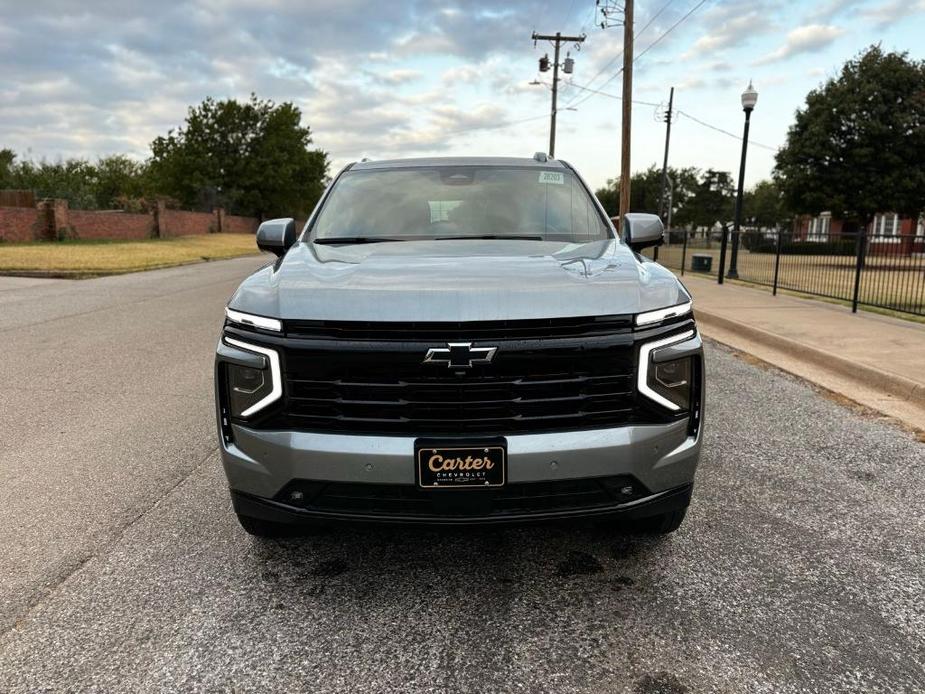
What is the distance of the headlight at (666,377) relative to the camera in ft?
8.37

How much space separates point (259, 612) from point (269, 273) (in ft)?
4.58

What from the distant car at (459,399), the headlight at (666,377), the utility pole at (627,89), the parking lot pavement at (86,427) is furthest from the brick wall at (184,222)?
the headlight at (666,377)

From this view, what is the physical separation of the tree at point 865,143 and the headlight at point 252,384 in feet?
94.2

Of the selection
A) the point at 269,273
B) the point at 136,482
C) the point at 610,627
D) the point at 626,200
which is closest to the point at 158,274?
the point at 626,200

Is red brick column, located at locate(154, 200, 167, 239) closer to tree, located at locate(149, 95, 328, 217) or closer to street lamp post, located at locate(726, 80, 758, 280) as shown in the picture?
tree, located at locate(149, 95, 328, 217)

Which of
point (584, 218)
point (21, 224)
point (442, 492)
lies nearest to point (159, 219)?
point (21, 224)

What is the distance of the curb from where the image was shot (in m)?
6.01

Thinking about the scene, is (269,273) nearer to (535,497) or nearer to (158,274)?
(535,497)

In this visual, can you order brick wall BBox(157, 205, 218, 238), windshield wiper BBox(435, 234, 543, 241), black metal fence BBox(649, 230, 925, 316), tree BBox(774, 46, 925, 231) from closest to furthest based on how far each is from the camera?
windshield wiper BBox(435, 234, 543, 241) < black metal fence BBox(649, 230, 925, 316) < tree BBox(774, 46, 925, 231) < brick wall BBox(157, 205, 218, 238)

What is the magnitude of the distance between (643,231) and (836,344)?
17.3 ft

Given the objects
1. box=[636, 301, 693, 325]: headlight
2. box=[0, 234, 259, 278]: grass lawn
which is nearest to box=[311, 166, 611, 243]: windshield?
box=[636, 301, 693, 325]: headlight

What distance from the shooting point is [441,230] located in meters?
3.90

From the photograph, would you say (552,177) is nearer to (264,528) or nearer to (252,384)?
(252,384)

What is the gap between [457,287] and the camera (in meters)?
2.59
